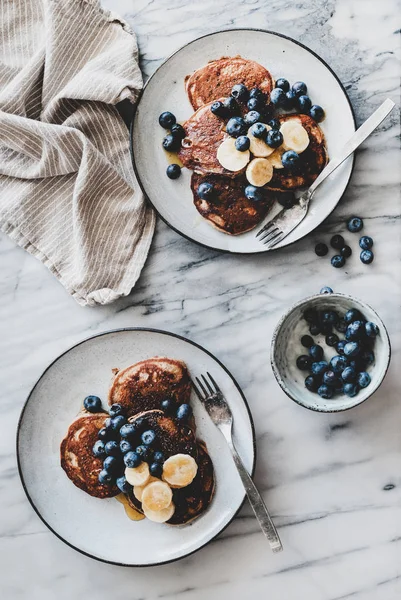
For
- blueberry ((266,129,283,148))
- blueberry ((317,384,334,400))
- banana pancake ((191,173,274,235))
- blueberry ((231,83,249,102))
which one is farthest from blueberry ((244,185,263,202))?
blueberry ((317,384,334,400))

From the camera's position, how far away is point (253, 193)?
1934 mm

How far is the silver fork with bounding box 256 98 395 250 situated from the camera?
6.23ft

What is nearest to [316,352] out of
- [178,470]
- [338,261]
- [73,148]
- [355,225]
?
[338,261]

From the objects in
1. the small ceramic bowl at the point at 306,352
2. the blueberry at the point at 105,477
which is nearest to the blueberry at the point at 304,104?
the small ceramic bowl at the point at 306,352

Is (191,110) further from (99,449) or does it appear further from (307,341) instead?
(99,449)

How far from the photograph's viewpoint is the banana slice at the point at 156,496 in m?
1.85

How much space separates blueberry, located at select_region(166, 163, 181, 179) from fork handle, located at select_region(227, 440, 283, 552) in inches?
29.8

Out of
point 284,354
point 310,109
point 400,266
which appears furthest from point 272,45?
point 284,354

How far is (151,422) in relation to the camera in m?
1.89

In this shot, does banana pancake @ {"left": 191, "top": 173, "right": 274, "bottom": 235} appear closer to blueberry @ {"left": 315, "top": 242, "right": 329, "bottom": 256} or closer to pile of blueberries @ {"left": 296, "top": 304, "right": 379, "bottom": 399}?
blueberry @ {"left": 315, "top": 242, "right": 329, "bottom": 256}

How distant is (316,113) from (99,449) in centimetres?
106

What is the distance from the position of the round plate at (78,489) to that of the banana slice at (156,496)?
129mm

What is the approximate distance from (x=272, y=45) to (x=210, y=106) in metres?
0.25

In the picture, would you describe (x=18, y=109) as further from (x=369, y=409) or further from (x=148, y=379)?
(x=369, y=409)
